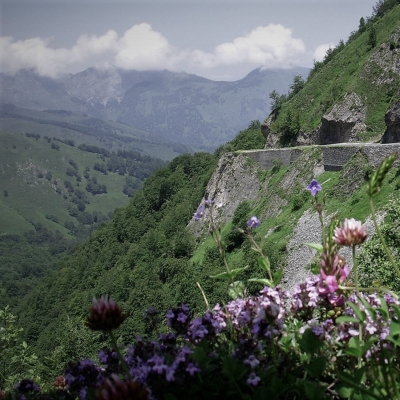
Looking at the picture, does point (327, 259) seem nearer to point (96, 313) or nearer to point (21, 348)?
point (96, 313)

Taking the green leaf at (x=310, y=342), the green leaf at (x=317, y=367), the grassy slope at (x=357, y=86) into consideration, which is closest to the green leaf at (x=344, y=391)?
the green leaf at (x=317, y=367)

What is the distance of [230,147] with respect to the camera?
3115 inches

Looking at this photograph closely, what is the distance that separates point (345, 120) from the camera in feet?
156

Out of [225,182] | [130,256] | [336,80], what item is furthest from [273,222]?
[130,256]

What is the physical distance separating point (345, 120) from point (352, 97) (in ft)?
10.8

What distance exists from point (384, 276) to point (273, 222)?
26.0m

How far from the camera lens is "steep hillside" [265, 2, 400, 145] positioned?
155 feet

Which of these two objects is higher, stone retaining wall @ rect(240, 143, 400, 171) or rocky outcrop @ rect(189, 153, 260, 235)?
stone retaining wall @ rect(240, 143, 400, 171)

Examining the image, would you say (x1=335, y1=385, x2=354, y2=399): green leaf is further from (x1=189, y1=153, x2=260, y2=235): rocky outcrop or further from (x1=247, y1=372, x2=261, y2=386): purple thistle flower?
(x1=189, y1=153, x2=260, y2=235): rocky outcrop

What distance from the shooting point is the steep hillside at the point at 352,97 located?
47281 mm

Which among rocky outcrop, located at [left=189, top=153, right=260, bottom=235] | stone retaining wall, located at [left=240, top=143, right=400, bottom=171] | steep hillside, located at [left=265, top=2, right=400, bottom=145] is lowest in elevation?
rocky outcrop, located at [left=189, top=153, right=260, bottom=235]

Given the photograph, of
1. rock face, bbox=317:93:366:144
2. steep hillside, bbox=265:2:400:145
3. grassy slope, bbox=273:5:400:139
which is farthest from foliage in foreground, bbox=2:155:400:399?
rock face, bbox=317:93:366:144

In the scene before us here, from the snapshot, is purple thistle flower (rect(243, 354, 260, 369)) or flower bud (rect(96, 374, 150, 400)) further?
purple thistle flower (rect(243, 354, 260, 369))

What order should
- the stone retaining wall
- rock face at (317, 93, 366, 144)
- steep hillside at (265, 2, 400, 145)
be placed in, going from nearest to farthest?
the stone retaining wall
rock face at (317, 93, 366, 144)
steep hillside at (265, 2, 400, 145)
